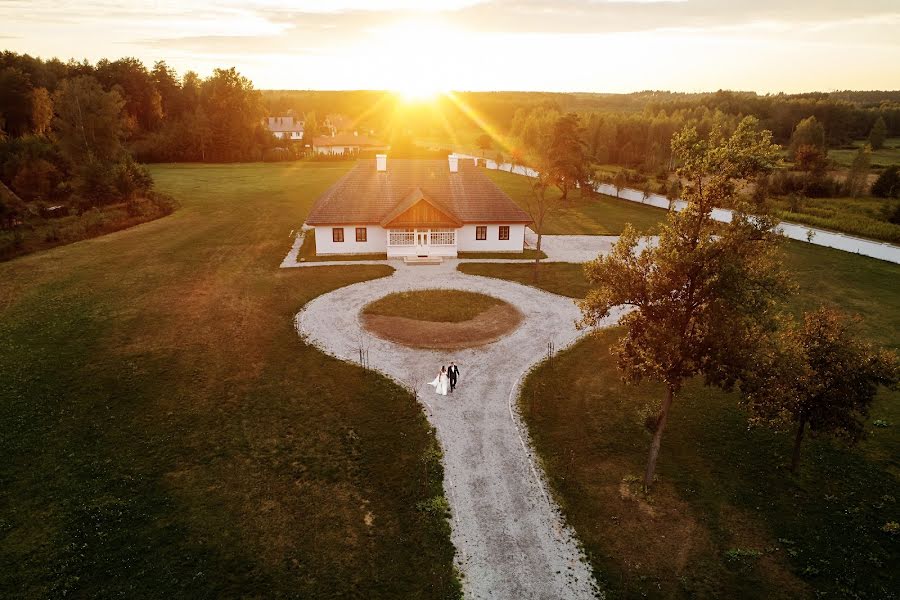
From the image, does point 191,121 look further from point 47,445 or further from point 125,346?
point 47,445

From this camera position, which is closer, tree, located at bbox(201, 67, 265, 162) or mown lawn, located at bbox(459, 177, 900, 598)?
mown lawn, located at bbox(459, 177, 900, 598)

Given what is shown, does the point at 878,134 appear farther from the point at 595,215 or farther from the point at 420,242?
the point at 420,242

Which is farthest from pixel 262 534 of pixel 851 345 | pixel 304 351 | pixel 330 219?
pixel 330 219

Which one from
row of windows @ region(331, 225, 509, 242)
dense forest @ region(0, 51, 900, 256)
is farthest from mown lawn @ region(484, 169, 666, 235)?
row of windows @ region(331, 225, 509, 242)

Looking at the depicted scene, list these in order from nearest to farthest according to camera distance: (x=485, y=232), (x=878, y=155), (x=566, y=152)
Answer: (x=485, y=232)
(x=566, y=152)
(x=878, y=155)

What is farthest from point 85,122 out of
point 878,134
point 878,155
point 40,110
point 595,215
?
point 878,134

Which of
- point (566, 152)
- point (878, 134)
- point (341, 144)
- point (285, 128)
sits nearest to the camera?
point (566, 152)

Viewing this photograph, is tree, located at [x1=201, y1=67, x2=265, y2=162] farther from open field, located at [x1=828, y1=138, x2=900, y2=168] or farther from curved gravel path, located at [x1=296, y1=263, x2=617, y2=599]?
open field, located at [x1=828, y1=138, x2=900, y2=168]
